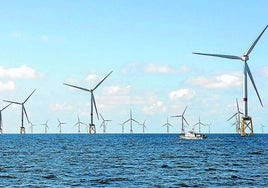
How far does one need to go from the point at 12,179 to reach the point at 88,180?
980cm

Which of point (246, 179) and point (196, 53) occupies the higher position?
point (196, 53)

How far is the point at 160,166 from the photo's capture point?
3287 inches

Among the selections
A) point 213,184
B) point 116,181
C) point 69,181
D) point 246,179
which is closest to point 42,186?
point 69,181

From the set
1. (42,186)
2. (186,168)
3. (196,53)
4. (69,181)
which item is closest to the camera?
(42,186)

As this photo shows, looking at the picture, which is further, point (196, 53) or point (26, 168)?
point (196, 53)

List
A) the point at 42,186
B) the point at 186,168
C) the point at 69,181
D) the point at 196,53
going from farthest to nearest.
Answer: the point at 196,53, the point at 186,168, the point at 69,181, the point at 42,186

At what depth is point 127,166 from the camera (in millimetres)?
84062

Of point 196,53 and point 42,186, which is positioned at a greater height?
point 196,53

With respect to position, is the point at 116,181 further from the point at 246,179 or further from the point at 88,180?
the point at 246,179

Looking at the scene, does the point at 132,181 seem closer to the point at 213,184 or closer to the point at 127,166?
the point at 213,184

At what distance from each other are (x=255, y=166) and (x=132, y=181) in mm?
28689

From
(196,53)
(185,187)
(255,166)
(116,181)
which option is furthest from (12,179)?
(196,53)

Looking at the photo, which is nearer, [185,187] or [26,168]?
[185,187]

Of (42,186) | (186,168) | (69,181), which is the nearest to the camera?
(42,186)
